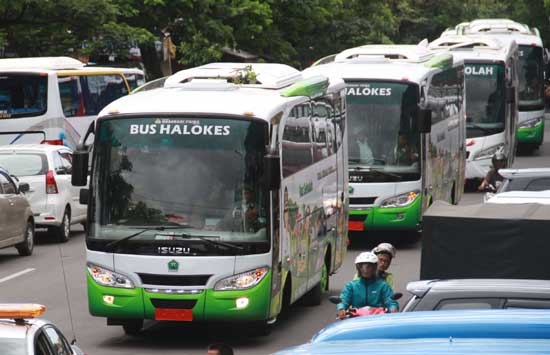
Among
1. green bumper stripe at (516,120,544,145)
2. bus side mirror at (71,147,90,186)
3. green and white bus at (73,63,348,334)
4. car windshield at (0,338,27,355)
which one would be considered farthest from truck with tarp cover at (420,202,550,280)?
green bumper stripe at (516,120,544,145)

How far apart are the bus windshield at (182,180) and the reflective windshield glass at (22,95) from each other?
1817 cm

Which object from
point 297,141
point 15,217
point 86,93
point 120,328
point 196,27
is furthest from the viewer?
point 196,27

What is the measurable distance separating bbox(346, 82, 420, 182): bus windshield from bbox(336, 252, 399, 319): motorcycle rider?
10.9 m

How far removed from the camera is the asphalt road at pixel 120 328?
15.4 meters

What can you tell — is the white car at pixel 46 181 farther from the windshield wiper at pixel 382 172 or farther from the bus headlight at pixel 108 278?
the bus headlight at pixel 108 278

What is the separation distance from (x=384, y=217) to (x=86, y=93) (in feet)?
42.8

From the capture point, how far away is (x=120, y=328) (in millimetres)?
16797

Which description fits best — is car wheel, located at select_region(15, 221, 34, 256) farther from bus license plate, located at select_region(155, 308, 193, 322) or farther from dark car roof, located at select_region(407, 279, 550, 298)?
dark car roof, located at select_region(407, 279, 550, 298)

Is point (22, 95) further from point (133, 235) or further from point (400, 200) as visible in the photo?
point (133, 235)

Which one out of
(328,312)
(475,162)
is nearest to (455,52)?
(475,162)

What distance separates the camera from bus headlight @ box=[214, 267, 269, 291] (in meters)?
14.9

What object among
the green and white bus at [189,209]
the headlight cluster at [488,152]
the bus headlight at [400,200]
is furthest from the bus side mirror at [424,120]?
the headlight cluster at [488,152]

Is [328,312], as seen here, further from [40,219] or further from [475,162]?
[475,162]

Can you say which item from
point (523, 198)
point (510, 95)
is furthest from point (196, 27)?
point (523, 198)
